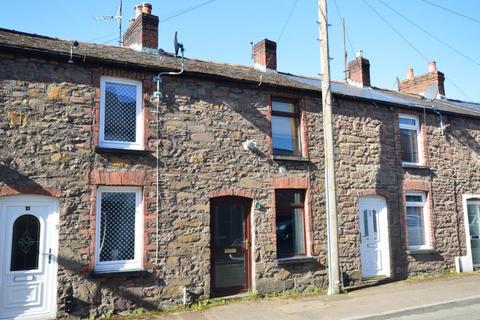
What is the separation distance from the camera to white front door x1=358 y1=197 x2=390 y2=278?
476 inches

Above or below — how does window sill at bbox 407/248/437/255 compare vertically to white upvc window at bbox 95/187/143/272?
below

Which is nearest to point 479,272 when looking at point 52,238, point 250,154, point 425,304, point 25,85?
point 425,304

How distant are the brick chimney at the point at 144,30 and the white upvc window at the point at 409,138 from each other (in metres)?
7.88

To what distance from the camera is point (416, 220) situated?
13.2m

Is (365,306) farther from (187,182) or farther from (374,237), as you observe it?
(187,182)

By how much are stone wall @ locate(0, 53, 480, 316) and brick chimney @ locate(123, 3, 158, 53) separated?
2.21 meters

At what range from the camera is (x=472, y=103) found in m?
19.2

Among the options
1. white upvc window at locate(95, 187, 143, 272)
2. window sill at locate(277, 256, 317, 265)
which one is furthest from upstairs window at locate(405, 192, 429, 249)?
white upvc window at locate(95, 187, 143, 272)

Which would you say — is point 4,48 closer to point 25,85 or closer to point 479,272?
point 25,85

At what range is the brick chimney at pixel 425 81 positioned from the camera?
1853 cm

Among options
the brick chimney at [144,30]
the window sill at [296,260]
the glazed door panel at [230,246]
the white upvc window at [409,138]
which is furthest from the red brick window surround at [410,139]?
the brick chimney at [144,30]

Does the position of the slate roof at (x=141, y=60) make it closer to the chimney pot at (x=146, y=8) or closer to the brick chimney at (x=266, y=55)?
the brick chimney at (x=266, y=55)

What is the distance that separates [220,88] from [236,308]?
16.9ft

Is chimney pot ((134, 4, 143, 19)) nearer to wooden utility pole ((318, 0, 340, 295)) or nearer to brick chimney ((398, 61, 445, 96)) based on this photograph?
wooden utility pole ((318, 0, 340, 295))
